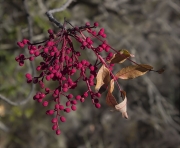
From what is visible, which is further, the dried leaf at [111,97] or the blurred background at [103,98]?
the blurred background at [103,98]

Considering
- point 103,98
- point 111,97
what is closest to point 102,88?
point 111,97

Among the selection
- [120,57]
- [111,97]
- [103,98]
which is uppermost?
[120,57]

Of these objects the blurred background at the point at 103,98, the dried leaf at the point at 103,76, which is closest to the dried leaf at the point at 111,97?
the dried leaf at the point at 103,76

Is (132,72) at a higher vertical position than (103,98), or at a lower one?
higher

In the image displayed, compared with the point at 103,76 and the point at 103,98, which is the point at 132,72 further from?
the point at 103,98

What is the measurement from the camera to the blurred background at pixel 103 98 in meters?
2.80

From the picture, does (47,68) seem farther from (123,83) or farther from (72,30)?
(123,83)

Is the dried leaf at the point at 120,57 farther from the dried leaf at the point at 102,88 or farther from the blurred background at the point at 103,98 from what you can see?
the blurred background at the point at 103,98

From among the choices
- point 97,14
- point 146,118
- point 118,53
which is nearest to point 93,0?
point 97,14

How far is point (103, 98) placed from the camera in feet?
13.0

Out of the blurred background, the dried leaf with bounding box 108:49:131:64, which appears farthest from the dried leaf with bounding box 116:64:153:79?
the blurred background

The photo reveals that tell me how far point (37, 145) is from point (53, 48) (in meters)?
2.72

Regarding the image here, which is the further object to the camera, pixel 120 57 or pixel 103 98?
pixel 103 98

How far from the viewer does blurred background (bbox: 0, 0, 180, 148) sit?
280 cm
